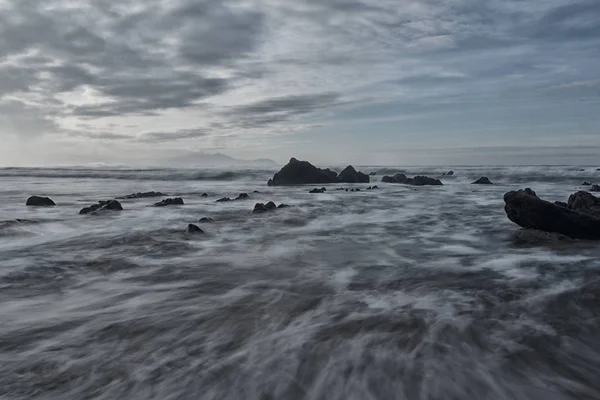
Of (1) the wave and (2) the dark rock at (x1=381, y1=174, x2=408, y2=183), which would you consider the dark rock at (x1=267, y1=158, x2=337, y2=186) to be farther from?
(1) the wave

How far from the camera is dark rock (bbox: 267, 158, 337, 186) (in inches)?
1825

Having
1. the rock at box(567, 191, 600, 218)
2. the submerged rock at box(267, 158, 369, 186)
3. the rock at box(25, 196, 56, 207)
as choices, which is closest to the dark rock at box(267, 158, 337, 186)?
the submerged rock at box(267, 158, 369, 186)

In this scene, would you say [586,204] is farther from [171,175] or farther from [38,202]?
[171,175]

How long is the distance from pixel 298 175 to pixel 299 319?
4203 centimetres

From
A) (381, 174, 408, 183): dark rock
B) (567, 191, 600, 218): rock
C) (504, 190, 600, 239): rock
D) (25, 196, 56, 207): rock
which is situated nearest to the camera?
(504, 190, 600, 239): rock

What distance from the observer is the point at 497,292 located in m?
6.68

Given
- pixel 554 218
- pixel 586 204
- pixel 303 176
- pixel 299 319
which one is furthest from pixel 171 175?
pixel 299 319

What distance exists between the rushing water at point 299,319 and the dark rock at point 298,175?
35.1m

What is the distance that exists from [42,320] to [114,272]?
2525 millimetres

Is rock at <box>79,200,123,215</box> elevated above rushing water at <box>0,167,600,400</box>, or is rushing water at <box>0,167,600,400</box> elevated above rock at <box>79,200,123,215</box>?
rock at <box>79,200,123,215</box>

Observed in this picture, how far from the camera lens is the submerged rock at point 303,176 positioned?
152 ft

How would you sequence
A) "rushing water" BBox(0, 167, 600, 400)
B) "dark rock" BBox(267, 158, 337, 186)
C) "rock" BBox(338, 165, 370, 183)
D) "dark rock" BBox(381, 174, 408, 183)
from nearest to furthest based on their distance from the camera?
"rushing water" BBox(0, 167, 600, 400), "dark rock" BBox(267, 158, 337, 186), "dark rock" BBox(381, 174, 408, 183), "rock" BBox(338, 165, 370, 183)

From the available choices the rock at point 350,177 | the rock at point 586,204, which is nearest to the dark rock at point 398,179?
the rock at point 350,177

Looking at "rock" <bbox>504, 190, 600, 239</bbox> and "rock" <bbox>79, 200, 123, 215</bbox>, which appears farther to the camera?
"rock" <bbox>79, 200, 123, 215</bbox>
